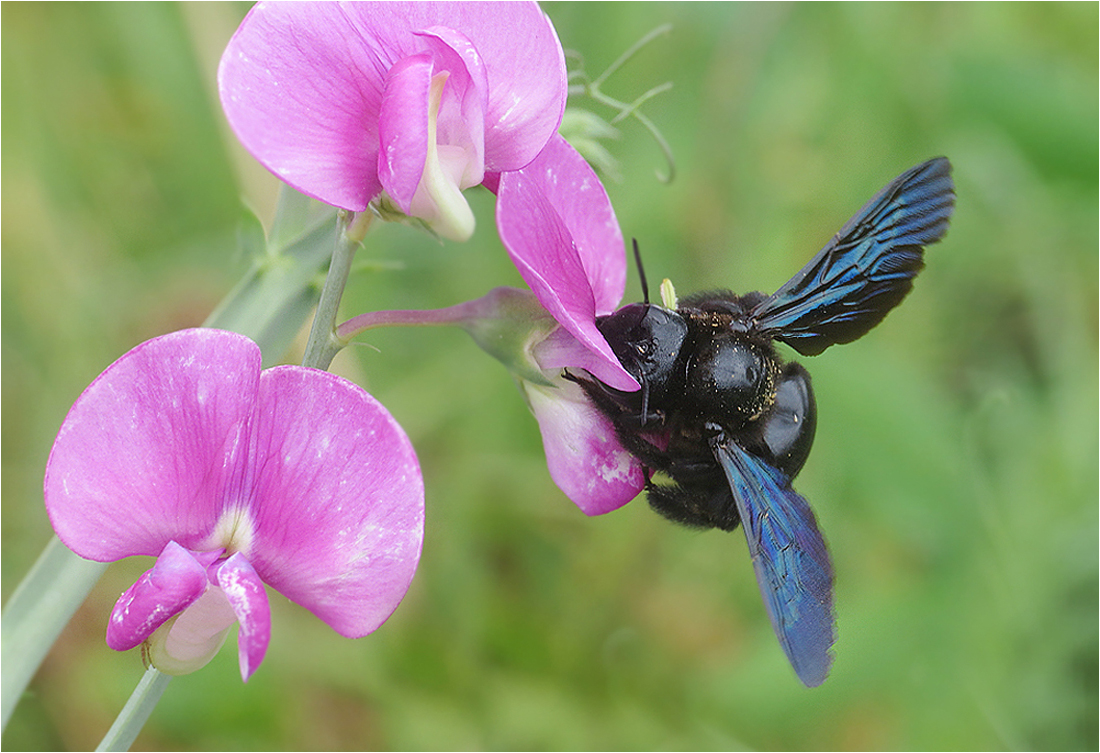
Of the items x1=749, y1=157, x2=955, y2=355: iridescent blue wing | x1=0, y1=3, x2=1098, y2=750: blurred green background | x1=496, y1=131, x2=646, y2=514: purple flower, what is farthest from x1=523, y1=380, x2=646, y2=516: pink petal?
x1=0, y1=3, x2=1098, y2=750: blurred green background

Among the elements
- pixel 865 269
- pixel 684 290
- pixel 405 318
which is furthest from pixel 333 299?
pixel 684 290

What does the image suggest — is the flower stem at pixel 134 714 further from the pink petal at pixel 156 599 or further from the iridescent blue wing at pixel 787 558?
the iridescent blue wing at pixel 787 558

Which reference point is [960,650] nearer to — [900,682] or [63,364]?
[900,682]

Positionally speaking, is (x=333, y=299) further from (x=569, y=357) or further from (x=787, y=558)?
(x=787, y=558)

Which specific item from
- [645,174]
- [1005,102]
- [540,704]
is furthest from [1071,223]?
[540,704]

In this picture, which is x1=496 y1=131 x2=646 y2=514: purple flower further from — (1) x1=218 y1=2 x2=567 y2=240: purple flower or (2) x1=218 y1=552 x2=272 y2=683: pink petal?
(2) x1=218 y1=552 x2=272 y2=683: pink petal

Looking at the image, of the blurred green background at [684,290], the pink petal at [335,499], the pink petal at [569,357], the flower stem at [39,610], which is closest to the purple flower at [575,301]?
the pink petal at [569,357]

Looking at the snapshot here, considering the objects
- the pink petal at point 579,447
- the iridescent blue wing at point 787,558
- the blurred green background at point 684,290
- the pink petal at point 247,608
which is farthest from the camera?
the blurred green background at point 684,290
